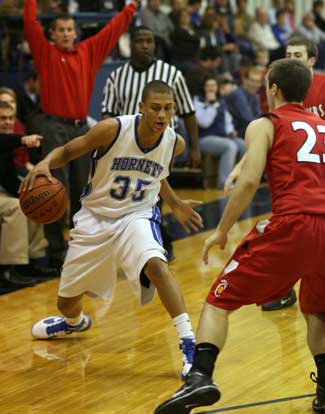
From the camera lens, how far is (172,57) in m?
13.4

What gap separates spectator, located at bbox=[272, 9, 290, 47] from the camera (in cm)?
1802

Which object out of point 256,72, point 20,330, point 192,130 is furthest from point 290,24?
point 20,330

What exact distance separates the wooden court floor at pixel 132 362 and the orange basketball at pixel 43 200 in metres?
0.83

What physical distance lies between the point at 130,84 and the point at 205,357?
173 inches

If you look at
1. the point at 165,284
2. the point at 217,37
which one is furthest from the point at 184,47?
the point at 165,284

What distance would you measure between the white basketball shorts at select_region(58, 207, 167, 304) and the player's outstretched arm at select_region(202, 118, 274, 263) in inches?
44.9

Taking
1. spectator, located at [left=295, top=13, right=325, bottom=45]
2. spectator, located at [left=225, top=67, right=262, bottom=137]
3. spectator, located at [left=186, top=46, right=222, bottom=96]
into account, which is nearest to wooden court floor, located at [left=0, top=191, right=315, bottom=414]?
spectator, located at [left=186, top=46, right=222, bottom=96]

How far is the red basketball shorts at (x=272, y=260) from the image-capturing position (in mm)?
4305

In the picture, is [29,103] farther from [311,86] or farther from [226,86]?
[311,86]

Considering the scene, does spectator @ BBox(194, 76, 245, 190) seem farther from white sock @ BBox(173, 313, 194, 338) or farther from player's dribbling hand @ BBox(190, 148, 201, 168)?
white sock @ BBox(173, 313, 194, 338)

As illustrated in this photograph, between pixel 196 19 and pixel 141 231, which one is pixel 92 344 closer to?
pixel 141 231

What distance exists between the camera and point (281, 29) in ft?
59.6

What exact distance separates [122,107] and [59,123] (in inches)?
25.3

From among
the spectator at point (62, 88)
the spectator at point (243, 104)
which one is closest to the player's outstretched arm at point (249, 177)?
the spectator at point (62, 88)
